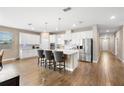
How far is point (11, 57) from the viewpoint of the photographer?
688 cm

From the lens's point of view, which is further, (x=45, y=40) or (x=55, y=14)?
(x=45, y=40)

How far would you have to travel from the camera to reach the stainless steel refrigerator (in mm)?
6234

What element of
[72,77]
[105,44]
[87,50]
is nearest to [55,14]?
[72,77]

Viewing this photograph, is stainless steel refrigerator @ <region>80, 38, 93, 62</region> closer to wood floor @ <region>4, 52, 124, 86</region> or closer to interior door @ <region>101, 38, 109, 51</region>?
wood floor @ <region>4, 52, 124, 86</region>

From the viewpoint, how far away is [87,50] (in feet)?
20.9

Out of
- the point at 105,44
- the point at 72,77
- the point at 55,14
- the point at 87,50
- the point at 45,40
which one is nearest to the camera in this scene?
the point at 72,77

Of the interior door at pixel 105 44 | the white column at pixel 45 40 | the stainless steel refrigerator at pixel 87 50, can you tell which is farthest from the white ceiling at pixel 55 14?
the interior door at pixel 105 44

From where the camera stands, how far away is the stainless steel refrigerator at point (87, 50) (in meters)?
6.23

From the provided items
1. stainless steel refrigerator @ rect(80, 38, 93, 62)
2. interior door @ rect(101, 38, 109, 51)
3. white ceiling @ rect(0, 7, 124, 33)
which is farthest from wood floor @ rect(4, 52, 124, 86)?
interior door @ rect(101, 38, 109, 51)

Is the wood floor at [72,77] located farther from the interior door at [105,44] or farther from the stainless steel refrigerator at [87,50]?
the interior door at [105,44]

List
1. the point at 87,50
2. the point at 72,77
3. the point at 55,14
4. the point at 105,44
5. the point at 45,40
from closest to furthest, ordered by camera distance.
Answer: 1. the point at 72,77
2. the point at 55,14
3. the point at 87,50
4. the point at 45,40
5. the point at 105,44

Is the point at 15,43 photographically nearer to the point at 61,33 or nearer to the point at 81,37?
the point at 61,33

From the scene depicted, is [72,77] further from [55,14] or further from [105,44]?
[105,44]
